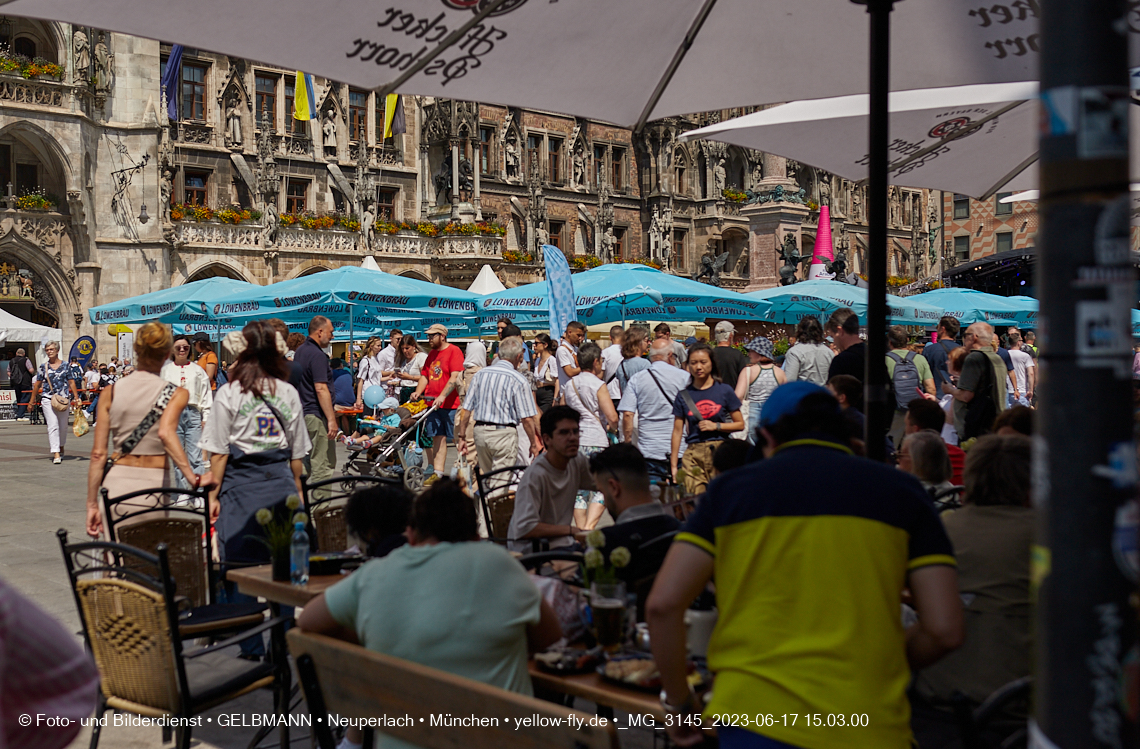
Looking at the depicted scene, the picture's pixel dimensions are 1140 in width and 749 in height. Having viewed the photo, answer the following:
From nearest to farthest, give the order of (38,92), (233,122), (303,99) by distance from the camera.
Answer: (38,92)
(303,99)
(233,122)

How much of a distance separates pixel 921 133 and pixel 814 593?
413 centimetres

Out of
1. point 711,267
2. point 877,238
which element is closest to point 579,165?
point 711,267

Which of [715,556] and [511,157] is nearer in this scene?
[715,556]

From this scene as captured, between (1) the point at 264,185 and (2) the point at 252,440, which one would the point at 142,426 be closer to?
(2) the point at 252,440

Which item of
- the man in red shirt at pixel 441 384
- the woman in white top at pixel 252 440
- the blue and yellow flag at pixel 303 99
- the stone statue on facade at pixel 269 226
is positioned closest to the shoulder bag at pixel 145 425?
the woman in white top at pixel 252 440

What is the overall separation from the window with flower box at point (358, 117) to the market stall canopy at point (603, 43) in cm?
3584

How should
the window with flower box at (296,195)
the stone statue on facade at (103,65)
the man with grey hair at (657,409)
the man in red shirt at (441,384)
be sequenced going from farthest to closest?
the window with flower box at (296,195) → the stone statue on facade at (103,65) → the man in red shirt at (441,384) → the man with grey hair at (657,409)

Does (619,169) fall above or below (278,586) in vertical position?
above

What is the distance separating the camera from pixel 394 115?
36344mm

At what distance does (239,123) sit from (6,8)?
1375 inches

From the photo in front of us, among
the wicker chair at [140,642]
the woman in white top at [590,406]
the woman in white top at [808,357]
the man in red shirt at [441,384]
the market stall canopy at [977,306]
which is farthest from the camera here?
the market stall canopy at [977,306]

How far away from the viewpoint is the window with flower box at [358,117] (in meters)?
39.0

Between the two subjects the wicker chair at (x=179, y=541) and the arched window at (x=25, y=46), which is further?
the arched window at (x=25, y=46)

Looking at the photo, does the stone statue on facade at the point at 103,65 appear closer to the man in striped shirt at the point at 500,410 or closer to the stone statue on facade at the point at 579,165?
the stone statue on facade at the point at 579,165
